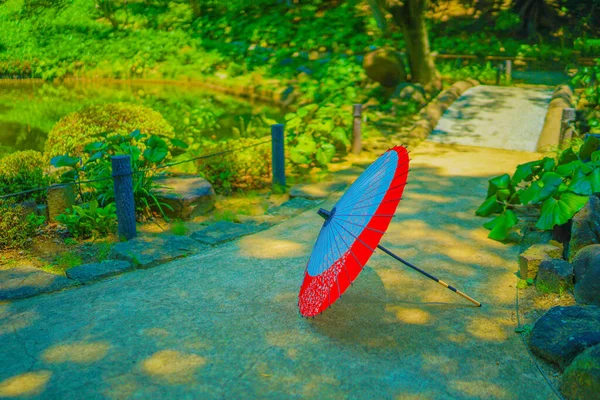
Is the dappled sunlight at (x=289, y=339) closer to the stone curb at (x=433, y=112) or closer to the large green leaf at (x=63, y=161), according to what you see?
the large green leaf at (x=63, y=161)

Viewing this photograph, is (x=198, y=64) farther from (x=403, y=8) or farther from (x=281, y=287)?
(x=281, y=287)

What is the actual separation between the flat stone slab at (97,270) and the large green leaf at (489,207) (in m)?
3.63

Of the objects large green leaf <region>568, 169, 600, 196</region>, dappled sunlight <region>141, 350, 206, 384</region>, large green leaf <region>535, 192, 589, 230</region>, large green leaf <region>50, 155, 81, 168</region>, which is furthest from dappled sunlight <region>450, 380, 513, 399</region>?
large green leaf <region>50, 155, 81, 168</region>

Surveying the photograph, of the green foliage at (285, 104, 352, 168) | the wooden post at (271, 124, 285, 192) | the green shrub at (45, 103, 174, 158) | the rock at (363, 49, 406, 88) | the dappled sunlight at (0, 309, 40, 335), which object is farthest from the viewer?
the rock at (363, 49, 406, 88)

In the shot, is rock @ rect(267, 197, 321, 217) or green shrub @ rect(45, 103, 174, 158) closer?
rock @ rect(267, 197, 321, 217)

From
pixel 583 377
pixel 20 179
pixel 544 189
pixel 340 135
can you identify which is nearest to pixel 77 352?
pixel 583 377

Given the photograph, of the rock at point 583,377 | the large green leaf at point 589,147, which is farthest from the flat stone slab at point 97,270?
the large green leaf at point 589,147

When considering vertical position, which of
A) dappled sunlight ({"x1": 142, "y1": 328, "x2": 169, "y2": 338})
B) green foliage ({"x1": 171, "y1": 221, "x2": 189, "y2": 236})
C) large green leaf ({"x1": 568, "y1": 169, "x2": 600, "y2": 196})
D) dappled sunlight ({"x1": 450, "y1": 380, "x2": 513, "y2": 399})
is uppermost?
large green leaf ({"x1": 568, "y1": 169, "x2": 600, "y2": 196})

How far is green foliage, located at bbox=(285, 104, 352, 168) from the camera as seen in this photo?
8.75 metres

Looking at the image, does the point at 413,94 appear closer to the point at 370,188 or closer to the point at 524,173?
the point at 524,173

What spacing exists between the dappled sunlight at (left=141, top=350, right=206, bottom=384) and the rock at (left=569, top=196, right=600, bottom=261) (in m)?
3.11

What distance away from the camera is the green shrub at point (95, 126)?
8.65 metres

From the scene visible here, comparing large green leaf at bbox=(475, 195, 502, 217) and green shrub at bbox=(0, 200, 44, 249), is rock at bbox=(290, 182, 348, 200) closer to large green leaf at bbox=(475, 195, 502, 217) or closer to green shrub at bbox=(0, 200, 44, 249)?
large green leaf at bbox=(475, 195, 502, 217)

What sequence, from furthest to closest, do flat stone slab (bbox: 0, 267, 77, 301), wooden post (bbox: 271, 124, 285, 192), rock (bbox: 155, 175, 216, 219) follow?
wooden post (bbox: 271, 124, 285, 192)
rock (bbox: 155, 175, 216, 219)
flat stone slab (bbox: 0, 267, 77, 301)
